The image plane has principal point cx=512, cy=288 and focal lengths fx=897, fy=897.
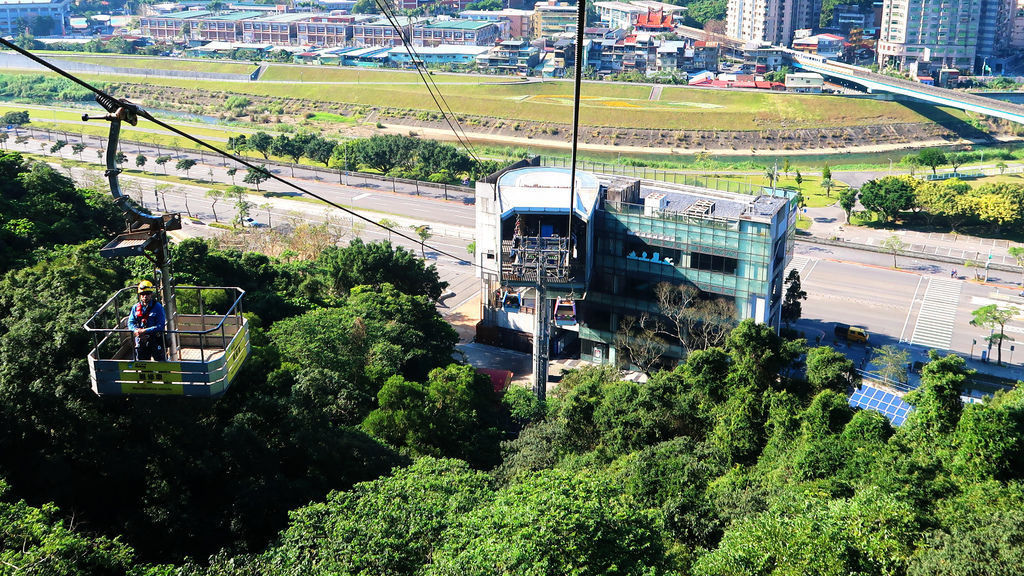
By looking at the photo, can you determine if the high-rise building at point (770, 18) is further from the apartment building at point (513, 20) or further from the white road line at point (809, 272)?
the white road line at point (809, 272)

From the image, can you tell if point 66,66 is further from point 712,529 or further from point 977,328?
point 712,529

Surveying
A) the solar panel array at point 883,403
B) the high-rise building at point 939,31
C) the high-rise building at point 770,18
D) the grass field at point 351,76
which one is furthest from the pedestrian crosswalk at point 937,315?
the high-rise building at point 770,18

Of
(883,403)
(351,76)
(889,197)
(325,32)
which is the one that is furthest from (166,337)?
(325,32)

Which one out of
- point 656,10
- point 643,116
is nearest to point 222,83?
point 643,116

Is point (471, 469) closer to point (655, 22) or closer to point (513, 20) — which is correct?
point (655, 22)

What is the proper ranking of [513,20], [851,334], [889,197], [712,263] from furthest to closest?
[513,20], [889,197], [851,334], [712,263]
